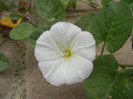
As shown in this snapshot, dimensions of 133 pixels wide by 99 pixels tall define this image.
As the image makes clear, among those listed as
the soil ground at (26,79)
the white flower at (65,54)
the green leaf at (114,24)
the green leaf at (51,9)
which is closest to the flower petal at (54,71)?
the white flower at (65,54)

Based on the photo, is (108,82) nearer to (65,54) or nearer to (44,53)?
(65,54)

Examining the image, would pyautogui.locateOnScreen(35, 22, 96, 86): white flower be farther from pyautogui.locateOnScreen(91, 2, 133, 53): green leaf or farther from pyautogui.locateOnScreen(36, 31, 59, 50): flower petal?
pyautogui.locateOnScreen(91, 2, 133, 53): green leaf

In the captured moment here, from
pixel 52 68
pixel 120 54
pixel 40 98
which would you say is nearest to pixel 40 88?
pixel 40 98

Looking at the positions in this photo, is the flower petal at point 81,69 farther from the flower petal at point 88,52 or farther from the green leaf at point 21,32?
the green leaf at point 21,32

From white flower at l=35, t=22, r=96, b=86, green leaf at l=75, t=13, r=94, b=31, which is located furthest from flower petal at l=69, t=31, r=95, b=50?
green leaf at l=75, t=13, r=94, b=31

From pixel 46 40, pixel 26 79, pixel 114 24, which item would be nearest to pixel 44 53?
pixel 46 40
